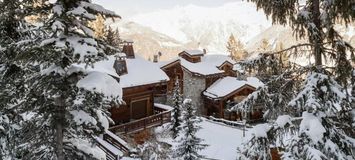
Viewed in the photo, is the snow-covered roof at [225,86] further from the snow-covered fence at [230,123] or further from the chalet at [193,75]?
the snow-covered fence at [230,123]

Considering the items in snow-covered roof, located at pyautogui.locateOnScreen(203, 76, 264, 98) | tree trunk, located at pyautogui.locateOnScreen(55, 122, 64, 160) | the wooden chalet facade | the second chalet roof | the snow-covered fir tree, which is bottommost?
snow-covered roof, located at pyautogui.locateOnScreen(203, 76, 264, 98)

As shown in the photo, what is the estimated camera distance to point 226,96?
1476 inches

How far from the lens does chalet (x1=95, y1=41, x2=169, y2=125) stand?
27953 mm

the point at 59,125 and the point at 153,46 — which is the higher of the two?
the point at 59,125

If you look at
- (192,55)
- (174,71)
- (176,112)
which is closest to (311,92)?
(176,112)

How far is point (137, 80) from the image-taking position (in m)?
28.2

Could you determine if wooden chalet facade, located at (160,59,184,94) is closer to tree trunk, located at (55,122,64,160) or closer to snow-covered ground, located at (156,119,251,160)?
snow-covered ground, located at (156,119,251,160)

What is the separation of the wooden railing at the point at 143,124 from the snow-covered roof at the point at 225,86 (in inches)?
399

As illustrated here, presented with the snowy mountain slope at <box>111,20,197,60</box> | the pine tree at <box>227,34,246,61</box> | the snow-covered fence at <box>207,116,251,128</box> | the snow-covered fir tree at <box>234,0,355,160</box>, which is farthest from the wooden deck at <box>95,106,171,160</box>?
the snowy mountain slope at <box>111,20,197,60</box>

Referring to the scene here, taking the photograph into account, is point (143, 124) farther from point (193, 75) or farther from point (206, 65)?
point (206, 65)

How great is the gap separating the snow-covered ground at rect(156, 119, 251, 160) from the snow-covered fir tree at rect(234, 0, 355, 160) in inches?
694

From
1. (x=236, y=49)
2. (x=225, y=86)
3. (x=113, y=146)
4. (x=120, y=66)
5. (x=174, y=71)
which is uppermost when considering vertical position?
(x=120, y=66)

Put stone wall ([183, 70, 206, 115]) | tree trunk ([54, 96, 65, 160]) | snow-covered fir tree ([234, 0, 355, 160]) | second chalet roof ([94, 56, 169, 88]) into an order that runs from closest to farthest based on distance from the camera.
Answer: snow-covered fir tree ([234, 0, 355, 160])
tree trunk ([54, 96, 65, 160])
second chalet roof ([94, 56, 169, 88])
stone wall ([183, 70, 206, 115])

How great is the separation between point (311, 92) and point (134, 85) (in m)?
21.0
